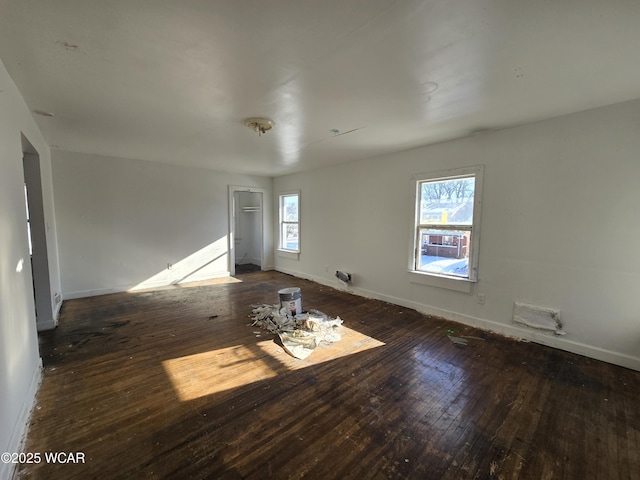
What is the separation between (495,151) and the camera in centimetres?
321

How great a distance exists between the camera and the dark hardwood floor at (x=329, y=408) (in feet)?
4.96

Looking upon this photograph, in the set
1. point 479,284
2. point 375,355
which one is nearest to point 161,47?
point 375,355

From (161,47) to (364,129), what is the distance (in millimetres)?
2166

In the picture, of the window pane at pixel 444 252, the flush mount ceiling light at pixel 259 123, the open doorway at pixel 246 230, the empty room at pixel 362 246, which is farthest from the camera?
the open doorway at pixel 246 230

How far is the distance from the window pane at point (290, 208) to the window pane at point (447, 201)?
10.7ft

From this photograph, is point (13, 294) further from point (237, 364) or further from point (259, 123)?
point (259, 123)

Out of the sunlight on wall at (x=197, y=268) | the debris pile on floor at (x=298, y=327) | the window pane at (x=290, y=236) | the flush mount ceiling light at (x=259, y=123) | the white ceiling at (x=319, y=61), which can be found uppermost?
the white ceiling at (x=319, y=61)

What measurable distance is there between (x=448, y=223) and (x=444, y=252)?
422 mm

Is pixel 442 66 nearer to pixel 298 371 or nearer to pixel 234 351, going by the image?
pixel 298 371

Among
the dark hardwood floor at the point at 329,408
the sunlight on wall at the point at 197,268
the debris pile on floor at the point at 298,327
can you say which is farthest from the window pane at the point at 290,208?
the dark hardwood floor at the point at 329,408

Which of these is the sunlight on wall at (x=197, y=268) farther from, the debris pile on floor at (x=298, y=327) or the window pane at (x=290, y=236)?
the debris pile on floor at (x=298, y=327)

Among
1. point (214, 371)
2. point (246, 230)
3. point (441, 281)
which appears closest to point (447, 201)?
point (441, 281)

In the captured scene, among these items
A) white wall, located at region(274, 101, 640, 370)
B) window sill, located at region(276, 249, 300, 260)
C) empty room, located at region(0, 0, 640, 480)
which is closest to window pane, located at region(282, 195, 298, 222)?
window sill, located at region(276, 249, 300, 260)

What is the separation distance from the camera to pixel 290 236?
6738 millimetres
